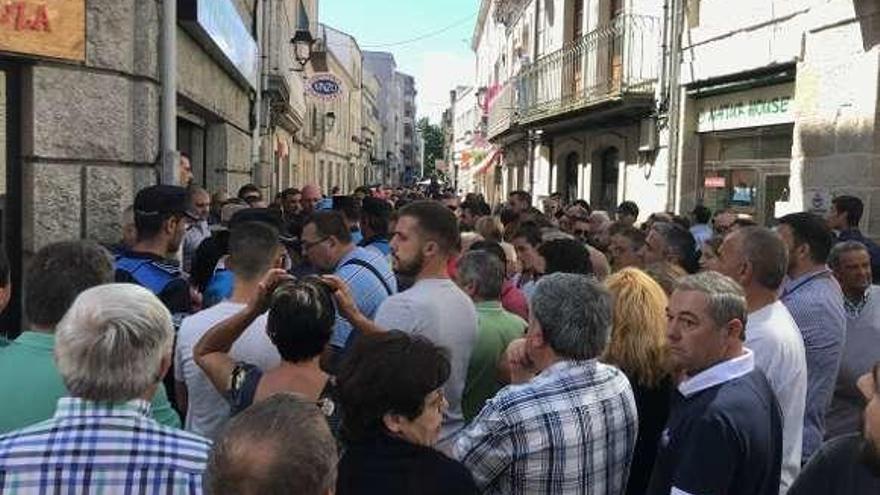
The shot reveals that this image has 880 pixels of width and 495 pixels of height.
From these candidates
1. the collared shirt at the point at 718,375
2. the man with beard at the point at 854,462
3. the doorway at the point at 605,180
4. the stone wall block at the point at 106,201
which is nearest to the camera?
the man with beard at the point at 854,462

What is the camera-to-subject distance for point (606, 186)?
17891 millimetres

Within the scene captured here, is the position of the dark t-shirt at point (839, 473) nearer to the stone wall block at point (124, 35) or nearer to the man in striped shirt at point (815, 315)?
the man in striped shirt at point (815, 315)

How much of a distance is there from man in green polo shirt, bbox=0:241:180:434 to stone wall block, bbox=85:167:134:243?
2.92 metres

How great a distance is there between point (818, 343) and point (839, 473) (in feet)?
7.13

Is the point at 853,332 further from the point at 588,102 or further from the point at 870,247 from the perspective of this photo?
the point at 588,102

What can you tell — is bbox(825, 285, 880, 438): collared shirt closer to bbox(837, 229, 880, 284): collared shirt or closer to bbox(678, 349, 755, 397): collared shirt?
bbox(837, 229, 880, 284): collared shirt

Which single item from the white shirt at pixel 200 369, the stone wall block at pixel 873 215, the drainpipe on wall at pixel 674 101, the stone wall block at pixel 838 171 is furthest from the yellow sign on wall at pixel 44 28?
the drainpipe on wall at pixel 674 101

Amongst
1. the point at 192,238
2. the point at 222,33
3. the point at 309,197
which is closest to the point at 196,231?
the point at 192,238

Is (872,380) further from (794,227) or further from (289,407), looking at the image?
(794,227)

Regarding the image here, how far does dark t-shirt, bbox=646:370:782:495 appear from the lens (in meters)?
2.52

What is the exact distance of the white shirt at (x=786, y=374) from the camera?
3234 millimetres

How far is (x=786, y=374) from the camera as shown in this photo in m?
3.25

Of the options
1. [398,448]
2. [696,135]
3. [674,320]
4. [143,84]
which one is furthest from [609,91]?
[398,448]

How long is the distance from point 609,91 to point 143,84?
10.9m
